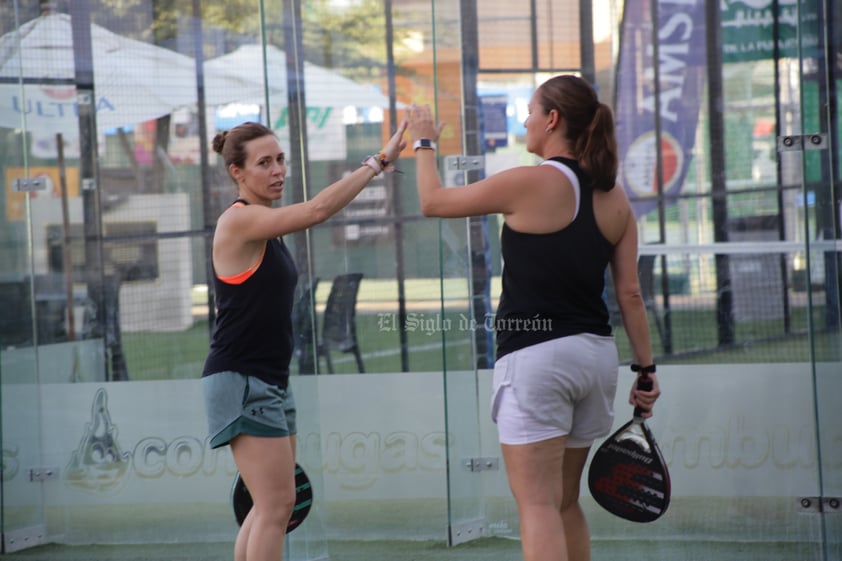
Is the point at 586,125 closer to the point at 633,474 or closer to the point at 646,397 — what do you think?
the point at 646,397

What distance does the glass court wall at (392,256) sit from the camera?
390 centimetres

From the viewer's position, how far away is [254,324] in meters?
2.77

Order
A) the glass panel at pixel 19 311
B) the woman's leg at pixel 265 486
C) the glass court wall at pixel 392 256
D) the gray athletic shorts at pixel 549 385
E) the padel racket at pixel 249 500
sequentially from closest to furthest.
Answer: the gray athletic shorts at pixel 549 385 < the woman's leg at pixel 265 486 < the padel racket at pixel 249 500 < the glass court wall at pixel 392 256 < the glass panel at pixel 19 311

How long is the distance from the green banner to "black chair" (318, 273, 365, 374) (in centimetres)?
170

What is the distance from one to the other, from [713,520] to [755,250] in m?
1.03

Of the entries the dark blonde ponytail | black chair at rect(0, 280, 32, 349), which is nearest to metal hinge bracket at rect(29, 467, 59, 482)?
black chair at rect(0, 280, 32, 349)

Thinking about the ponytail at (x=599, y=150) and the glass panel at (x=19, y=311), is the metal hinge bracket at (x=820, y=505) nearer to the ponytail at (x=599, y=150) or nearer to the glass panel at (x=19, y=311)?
the ponytail at (x=599, y=150)

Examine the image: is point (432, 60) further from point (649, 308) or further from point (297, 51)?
point (649, 308)

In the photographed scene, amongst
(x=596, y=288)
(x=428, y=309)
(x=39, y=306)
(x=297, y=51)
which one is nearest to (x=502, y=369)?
(x=596, y=288)

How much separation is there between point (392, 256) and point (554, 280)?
1.80 meters

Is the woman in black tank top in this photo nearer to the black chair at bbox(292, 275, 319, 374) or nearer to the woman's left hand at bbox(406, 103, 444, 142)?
the woman's left hand at bbox(406, 103, 444, 142)

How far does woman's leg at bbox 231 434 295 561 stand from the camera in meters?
2.76

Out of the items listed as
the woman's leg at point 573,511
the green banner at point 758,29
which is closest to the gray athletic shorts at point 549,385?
the woman's leg at point 573,511

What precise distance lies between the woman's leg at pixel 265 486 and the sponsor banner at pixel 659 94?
1.95 meters
